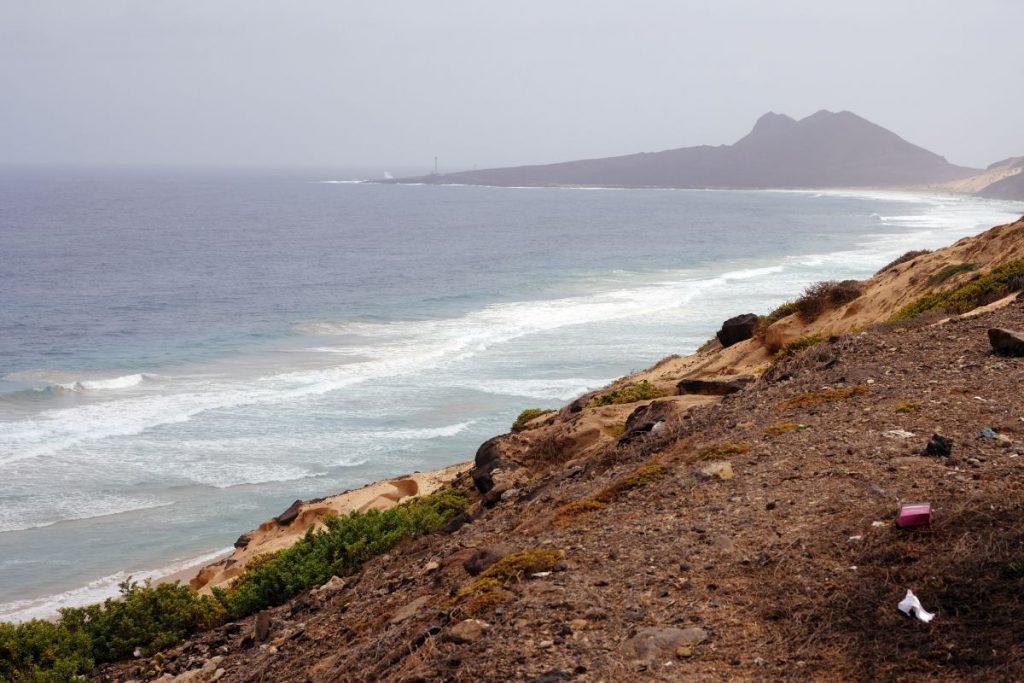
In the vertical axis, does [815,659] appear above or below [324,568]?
above

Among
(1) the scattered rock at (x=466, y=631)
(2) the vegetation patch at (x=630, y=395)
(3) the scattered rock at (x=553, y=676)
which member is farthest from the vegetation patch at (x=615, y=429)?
(3) the scattered rock at (x=553, y=676)

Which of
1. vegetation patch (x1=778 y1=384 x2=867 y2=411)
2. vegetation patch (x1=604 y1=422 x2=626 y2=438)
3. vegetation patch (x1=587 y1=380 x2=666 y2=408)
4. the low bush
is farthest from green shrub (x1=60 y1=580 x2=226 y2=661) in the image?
vegetation patch (x1=587 y1=380 x2=666 y2=408)

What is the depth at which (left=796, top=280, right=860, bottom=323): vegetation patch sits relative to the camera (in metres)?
21.6

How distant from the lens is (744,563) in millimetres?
6930

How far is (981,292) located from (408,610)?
1238cm

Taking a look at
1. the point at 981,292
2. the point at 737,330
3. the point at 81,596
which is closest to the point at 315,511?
the point at 81,596

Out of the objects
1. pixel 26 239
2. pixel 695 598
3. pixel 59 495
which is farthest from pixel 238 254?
pixel 695 598

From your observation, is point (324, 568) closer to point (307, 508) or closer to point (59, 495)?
point (307, 508)

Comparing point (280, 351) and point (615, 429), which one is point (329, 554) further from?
point (280, 351)

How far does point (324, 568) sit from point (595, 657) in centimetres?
582

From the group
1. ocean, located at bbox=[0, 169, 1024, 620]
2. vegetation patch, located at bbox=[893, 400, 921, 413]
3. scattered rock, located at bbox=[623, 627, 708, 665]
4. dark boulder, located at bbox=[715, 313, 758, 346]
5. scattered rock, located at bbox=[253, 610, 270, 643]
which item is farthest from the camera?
ocean, located at bbox=[0, 169, 1024, 620]

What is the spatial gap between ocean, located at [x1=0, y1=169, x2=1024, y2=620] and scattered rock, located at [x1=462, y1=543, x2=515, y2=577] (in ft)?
41.1

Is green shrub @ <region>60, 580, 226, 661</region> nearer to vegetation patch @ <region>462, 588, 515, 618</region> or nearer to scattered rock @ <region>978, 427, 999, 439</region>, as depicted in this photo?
vegetation patch @ <region>462, 588, 515, 618</region>

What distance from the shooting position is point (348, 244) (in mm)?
92438
